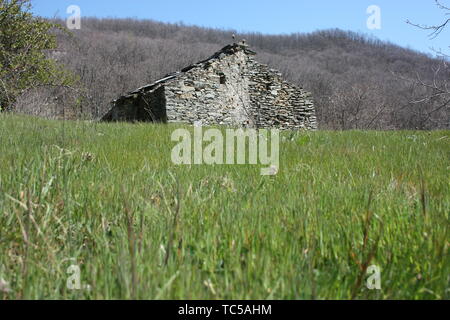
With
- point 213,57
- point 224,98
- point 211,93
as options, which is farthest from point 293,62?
A: point 211,93

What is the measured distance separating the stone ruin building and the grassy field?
53.8ft

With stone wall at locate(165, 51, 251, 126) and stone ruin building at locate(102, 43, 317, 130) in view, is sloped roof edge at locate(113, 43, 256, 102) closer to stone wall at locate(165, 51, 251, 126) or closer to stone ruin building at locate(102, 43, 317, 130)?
stone ruin building at locate(102, 43, 317, 130)

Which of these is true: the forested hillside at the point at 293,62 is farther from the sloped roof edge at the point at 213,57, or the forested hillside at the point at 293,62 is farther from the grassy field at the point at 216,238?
the grassy field at the point at 216,238

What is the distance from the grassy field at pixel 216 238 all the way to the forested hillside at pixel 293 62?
38.1 m

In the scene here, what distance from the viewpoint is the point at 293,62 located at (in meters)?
102

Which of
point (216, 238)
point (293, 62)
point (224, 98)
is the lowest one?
point (216, 238)

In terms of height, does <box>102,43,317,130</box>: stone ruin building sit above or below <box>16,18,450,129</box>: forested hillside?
below

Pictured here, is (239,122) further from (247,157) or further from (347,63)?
(347,63)

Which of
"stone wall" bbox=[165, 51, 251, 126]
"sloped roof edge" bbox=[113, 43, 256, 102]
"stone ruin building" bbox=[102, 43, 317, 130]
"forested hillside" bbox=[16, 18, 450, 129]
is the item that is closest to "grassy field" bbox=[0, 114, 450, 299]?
"stone wall" bbox=[165, 51, 251, 126]

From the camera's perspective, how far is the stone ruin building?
19.2 metres

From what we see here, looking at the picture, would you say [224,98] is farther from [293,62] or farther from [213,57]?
[293,62]

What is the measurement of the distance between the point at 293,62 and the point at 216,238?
105 m

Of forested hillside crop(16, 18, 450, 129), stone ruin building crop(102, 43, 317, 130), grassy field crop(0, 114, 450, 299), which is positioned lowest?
grassy field crop(0, 114, 450, 299)

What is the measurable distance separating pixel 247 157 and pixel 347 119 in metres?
49.0
